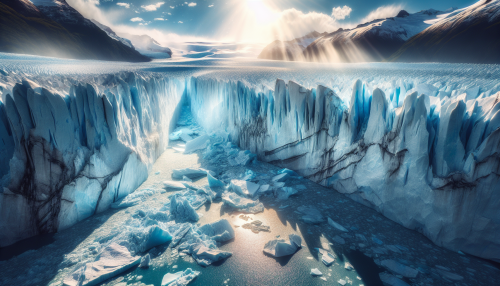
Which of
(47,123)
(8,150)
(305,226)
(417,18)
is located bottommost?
(305,226)

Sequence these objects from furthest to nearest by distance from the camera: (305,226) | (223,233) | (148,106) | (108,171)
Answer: (148,106), (108,171), (305,226), (223,233)

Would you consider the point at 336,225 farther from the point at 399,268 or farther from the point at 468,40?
the point at 468,40

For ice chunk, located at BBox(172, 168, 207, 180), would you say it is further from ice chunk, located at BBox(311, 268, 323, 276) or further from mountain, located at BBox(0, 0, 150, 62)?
mountain, located at BBox(0, 0, 150, 62)

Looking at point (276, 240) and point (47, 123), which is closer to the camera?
point (276, 240)

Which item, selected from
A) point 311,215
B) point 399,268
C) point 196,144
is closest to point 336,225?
point 311,215

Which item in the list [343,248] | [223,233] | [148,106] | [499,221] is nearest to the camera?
[499,221]

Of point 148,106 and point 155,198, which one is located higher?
point 148,106

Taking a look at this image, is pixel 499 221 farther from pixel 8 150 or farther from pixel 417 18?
pixel 417 18

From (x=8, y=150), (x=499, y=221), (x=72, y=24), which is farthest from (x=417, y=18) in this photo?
(x=72, y=24)

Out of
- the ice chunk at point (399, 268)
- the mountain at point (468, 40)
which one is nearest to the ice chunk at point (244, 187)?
the ice chunk at point (399, 268)
